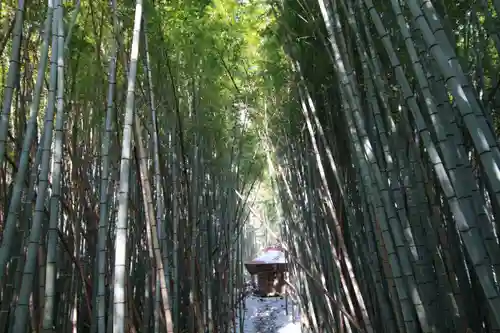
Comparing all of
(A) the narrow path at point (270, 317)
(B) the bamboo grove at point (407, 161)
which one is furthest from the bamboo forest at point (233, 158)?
(A) the narrow path at point (270, 317)

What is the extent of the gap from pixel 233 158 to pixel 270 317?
2625 millimetres

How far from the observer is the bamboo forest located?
3.90ft

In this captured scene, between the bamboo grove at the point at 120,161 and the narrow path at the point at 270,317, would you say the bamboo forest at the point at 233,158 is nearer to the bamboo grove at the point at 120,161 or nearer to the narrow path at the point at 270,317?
the bamboo grove at the point at 120,161

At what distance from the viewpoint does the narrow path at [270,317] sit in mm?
4452

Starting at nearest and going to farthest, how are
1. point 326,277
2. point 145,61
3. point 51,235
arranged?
point 51,235 → point 145,61 → point 326,277

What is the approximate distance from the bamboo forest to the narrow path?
155cm

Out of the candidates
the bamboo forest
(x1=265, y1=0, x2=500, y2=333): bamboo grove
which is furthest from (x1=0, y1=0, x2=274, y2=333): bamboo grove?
(x1=265, y1=0, x2=500, y2=333): bamboo grove

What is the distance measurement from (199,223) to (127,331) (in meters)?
0.94

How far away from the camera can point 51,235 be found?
1.21 meters

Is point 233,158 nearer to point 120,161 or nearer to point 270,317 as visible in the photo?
point 120,161

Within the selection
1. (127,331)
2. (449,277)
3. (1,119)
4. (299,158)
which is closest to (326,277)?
(299,158)

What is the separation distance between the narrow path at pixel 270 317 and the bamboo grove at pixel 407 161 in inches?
79.8

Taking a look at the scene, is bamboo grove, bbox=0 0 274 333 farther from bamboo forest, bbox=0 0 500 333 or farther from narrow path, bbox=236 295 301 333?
narrow path, bbox=236 295 301 333

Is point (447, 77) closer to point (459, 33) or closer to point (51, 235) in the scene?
point (51, 235)
